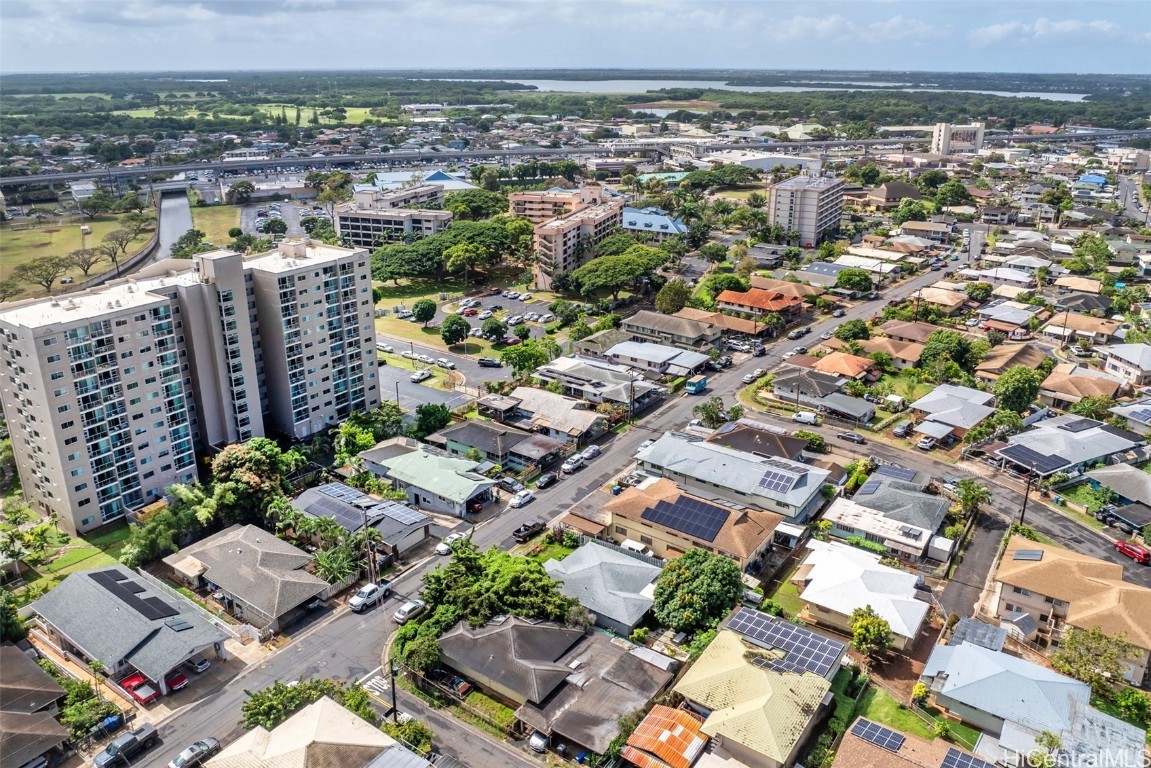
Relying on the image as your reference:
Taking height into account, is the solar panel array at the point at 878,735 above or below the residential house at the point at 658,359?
below

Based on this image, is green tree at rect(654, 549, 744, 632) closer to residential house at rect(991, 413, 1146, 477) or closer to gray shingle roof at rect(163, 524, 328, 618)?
gray shingle roof at rect(163, 524, 328, 618)

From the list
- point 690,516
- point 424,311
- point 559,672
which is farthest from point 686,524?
point 424,311

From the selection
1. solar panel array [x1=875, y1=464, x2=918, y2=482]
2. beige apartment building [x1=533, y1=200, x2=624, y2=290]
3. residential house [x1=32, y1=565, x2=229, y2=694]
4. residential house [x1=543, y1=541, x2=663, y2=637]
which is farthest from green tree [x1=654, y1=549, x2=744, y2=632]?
beige apartment building [x1=533, y1=200, x2=624, y2=290]

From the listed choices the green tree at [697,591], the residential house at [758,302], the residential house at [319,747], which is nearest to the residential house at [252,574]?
the residential house at [319,747]

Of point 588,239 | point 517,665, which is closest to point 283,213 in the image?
point 588,239

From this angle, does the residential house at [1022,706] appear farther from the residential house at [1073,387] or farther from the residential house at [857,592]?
the residential house at [1073,387]
